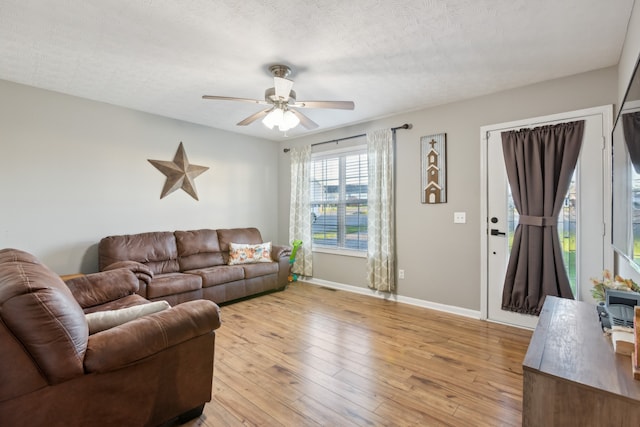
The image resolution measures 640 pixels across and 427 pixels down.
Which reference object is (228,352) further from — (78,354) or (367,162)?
(367,162)

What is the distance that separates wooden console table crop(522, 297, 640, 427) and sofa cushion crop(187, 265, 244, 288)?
340cm

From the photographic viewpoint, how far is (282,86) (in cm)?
251

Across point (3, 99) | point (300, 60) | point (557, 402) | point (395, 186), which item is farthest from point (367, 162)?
point (3, 99)

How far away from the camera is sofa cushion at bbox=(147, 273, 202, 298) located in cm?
327

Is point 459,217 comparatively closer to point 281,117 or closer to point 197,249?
point 281,117

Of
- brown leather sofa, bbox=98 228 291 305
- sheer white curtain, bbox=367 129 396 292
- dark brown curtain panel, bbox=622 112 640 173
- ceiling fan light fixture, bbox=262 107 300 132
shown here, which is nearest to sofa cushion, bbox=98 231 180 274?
brown leather sofa, bbox=98 228 291 305

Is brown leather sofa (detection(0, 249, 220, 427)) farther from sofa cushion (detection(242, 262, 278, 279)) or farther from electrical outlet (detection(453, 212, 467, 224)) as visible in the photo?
electrical outlet (detection(453, 212, 467, 224))

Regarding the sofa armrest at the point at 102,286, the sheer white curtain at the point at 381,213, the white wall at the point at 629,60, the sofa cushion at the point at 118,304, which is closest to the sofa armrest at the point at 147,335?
the sofa cushion at the point at 118,304

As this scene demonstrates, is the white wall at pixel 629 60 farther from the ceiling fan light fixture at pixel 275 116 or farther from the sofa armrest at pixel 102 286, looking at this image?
the sofa armrest at pixel 102 286

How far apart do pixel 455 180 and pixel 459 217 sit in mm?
444

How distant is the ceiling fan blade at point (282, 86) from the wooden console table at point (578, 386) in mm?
2347

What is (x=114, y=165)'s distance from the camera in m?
3.78

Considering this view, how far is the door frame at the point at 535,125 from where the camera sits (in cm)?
264

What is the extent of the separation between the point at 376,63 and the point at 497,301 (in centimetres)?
277
